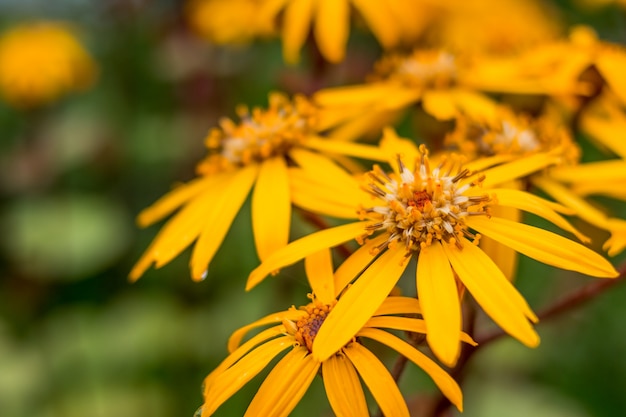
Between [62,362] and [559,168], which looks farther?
[62,362]

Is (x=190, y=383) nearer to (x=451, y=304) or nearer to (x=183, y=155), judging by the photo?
(x=183, y=155)

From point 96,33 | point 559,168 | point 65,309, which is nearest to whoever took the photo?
point 559,168

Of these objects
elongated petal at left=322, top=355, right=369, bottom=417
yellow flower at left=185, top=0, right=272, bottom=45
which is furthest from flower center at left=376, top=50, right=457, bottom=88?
yellow flower at left=185, top=0, right=272, bottom=45

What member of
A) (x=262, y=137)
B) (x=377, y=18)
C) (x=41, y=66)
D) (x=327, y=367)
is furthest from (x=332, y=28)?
(x=41, y=66)

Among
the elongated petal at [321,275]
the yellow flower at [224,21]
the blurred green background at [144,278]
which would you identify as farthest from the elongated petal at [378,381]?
the yellow flower at [224,21]

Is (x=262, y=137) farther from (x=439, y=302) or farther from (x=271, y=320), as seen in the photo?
(x=439, y=302)

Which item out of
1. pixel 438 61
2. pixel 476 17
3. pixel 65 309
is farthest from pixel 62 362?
pixel 476 17
